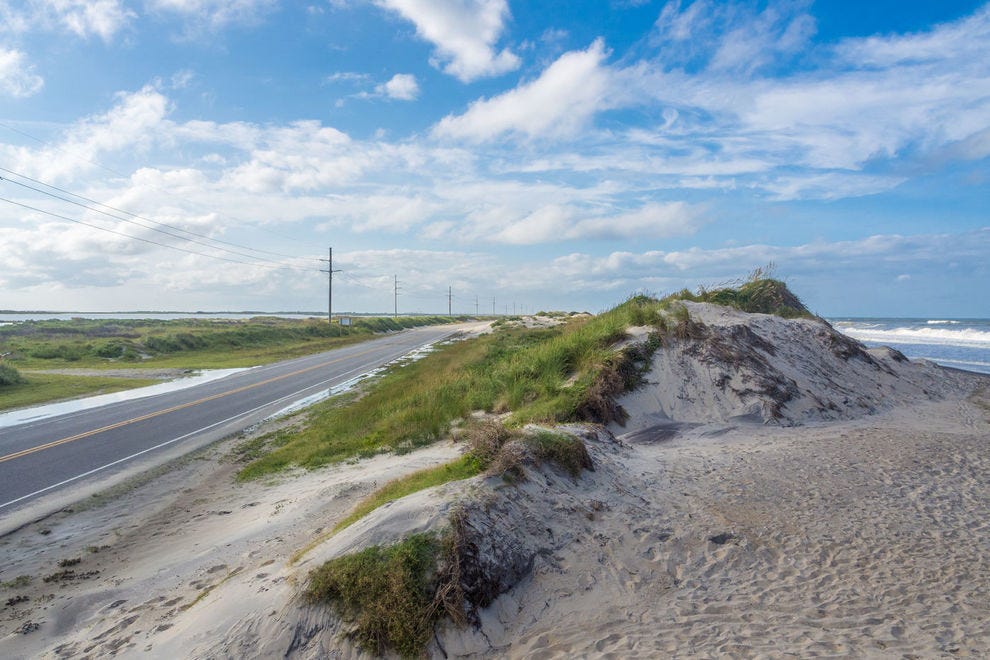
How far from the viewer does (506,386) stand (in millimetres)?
14172

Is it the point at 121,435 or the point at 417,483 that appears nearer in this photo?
the point at 417,483

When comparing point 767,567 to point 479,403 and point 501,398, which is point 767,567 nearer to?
point 501,398

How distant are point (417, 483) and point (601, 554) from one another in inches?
92.2

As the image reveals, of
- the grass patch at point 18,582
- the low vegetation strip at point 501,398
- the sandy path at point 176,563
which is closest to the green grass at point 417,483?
the sandy path at point 176,563

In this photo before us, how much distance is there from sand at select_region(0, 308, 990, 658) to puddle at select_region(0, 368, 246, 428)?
31.1ft

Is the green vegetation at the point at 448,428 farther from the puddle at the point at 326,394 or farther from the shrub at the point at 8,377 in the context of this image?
the shrub at the point at 8,377

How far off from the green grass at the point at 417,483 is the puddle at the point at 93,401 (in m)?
14.5

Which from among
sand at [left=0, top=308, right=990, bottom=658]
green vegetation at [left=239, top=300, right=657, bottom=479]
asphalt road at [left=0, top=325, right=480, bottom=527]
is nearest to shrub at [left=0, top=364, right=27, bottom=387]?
asphalt road at [left=0, top=325, right=480, bottom=527]

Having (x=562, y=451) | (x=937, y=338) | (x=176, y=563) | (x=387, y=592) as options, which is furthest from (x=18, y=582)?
(x=937, y=338)

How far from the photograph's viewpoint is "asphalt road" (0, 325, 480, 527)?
10109 mm

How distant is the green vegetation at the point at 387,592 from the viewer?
14.3 feet

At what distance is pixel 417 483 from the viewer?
6828 mm

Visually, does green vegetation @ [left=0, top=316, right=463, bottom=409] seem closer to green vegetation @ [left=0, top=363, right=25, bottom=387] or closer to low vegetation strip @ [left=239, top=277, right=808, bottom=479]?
green vegetation @ [left=0, top=363, right=25, bottom=387]

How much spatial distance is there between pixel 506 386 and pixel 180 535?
8173mm
